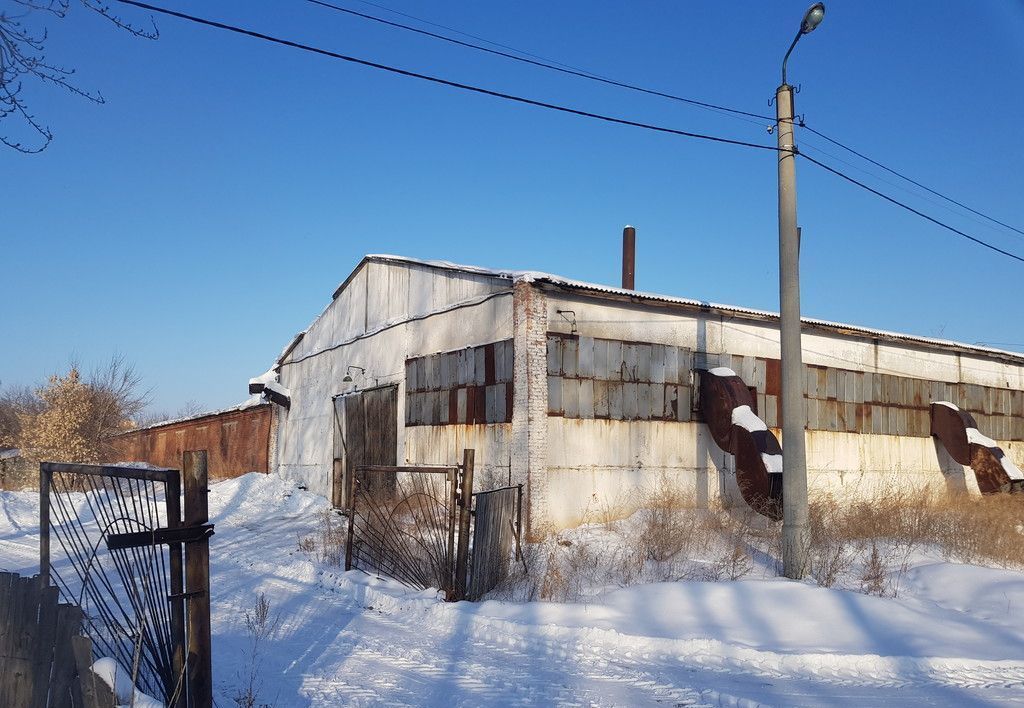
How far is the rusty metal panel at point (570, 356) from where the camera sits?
47.2ft

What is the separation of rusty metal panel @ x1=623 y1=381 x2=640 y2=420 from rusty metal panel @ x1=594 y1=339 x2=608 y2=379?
555mm

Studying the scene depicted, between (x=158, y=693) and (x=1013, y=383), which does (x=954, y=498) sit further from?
(x=158, y=693)

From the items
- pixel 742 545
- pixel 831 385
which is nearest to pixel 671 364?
pixel 742 545

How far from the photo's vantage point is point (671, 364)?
52.3 feet

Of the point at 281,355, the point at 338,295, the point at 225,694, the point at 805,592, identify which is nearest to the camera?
the point at 225,694

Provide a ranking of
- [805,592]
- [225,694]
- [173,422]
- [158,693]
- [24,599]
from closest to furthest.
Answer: [24,599]
[158,693]
[225,694]
[805,592]
[173,422]

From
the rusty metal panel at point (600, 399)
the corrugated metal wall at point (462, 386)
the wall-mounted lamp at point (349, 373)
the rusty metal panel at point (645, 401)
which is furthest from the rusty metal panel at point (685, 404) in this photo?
the wall-mounted lamp at point (349, 373)

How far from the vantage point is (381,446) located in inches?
734

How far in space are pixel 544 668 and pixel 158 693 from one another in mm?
3186

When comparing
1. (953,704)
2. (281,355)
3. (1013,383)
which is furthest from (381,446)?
(1013,383)

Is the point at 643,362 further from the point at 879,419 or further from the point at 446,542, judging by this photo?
the point at 879,419

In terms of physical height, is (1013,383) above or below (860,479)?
above

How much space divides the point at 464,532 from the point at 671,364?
7509 millimetres

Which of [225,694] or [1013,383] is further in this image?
[1013,383]
